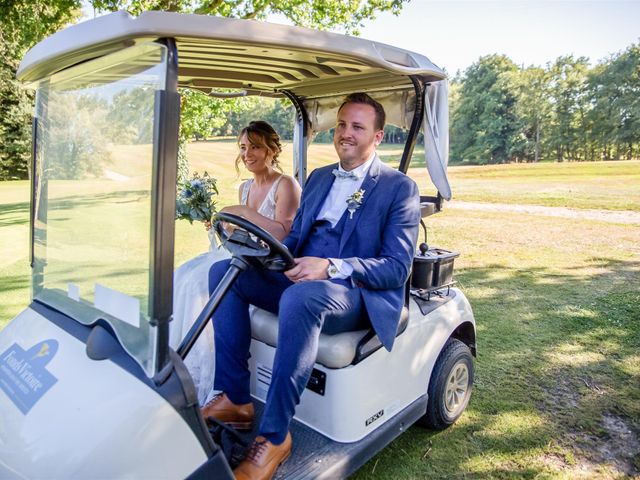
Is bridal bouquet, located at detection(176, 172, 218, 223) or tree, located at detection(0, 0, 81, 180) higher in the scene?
tree, located at detection(0, 0, 81, 180)

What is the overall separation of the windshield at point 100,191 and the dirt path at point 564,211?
11483 millimetres

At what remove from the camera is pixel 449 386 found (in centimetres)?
261

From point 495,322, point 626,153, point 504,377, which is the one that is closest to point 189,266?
point 504,377

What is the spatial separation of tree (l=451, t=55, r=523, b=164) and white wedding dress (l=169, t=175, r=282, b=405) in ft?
158

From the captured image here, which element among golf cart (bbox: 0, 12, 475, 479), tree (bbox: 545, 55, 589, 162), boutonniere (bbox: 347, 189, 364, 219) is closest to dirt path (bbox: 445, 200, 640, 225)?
boutonniere (bbox: 347, 189, 364, 219)

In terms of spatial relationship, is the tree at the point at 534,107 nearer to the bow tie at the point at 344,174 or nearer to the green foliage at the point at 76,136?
the bow tie at the point at 344,174

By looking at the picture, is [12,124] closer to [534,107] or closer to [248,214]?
[248,214]

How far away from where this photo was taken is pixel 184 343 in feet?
5.33

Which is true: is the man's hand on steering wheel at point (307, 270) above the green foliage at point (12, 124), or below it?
below

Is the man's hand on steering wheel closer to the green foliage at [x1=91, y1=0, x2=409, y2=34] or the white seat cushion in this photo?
the white seat cushion

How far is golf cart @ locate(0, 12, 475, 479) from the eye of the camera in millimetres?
1318

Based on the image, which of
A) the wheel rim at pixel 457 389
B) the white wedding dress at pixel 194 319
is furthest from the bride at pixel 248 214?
the wheel rim at pixel 457 389

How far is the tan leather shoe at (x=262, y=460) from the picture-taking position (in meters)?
1.72

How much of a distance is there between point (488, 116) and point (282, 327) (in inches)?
2008
